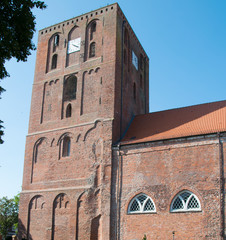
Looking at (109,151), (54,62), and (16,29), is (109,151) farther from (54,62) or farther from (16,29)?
(16,29)

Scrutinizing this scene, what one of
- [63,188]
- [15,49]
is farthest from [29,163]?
[15,49]

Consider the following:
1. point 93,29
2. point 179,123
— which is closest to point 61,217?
point 179,123

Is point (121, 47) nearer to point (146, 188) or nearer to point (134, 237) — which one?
point (146, 188)

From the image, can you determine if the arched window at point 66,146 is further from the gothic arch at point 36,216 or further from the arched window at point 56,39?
the arched window at point 56,39

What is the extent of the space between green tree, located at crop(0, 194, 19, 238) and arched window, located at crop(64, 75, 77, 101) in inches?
822

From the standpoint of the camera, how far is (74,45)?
2403cm

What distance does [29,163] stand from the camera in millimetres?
21953

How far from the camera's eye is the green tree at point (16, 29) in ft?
34.6

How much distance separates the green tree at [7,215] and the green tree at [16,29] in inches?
1143

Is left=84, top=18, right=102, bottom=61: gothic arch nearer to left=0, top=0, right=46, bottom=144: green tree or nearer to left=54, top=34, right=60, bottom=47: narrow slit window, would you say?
left=54, top=34, right=60, bottom=47: narrow slit window

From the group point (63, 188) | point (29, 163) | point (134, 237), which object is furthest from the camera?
point (29, 163)

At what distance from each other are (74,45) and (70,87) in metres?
3.24

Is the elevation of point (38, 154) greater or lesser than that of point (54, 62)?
lesser

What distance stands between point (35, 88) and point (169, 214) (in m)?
13.6
